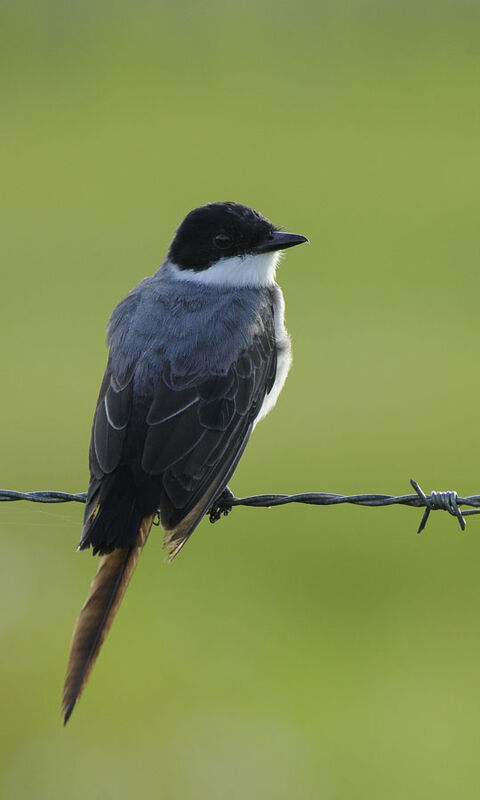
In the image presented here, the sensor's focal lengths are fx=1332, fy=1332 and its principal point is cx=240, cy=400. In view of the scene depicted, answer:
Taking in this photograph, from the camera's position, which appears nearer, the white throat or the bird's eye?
the white throat

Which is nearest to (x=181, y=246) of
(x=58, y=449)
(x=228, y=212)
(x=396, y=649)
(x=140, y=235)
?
(x=228, y=212)

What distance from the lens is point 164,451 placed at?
18.9ft

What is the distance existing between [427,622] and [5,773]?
12.0 ft

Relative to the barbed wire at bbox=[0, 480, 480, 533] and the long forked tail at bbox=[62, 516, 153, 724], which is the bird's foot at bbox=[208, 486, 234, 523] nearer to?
the barbed wire at bbox=[0, 480, 480, 533]

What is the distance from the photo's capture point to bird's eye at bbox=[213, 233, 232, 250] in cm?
700

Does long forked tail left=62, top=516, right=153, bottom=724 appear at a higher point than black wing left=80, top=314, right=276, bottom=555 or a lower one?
lower

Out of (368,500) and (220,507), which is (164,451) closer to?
(220,507)

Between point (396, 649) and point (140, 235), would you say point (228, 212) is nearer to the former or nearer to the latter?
point (396, 649)

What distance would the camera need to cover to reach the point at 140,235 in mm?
19500

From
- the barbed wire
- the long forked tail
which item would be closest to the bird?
the long forked tail

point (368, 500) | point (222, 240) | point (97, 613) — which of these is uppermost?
point (222, 240)

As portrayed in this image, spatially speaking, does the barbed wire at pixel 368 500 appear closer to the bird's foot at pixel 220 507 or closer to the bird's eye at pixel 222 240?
the bird's foot at pixel 220 507

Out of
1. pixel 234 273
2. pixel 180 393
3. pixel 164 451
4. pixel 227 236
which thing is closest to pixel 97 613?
pixel 164 451

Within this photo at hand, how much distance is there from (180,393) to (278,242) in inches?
53.5
